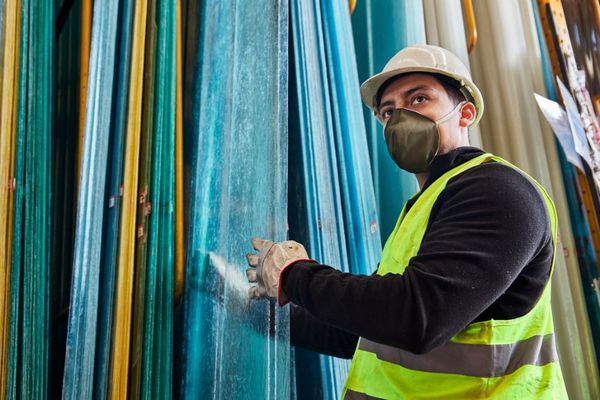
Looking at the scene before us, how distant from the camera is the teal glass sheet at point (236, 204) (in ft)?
4.87

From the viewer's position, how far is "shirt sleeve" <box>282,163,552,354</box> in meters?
1.21

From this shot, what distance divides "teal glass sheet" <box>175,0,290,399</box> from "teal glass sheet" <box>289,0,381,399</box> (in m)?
0.19

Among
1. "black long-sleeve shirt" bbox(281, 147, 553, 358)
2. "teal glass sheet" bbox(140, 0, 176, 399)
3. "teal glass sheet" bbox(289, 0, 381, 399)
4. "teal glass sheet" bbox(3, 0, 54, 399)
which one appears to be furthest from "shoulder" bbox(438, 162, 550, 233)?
"teal glass sheet" bbox(3, 0, 54, 399)

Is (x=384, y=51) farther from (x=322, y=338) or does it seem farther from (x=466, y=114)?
(x=322, y=338)

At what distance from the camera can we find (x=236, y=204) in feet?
5.23

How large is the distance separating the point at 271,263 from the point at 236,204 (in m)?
0.24

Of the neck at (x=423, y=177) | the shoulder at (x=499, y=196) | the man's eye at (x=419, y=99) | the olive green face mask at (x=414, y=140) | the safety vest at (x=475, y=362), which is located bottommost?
the safety vest at (x=475, y=362)

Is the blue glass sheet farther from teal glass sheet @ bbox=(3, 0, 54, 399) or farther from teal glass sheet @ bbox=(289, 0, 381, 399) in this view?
teal glass sheet @ bbox=(289, 0, 381, 399)

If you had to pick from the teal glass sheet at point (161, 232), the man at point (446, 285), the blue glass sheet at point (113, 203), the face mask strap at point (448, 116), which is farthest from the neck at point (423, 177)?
the blue glass sheet at point (113, 203)

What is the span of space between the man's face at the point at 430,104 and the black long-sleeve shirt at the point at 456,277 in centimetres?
29

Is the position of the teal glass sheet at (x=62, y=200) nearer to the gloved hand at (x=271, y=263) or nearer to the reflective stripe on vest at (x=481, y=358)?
the gloved hand at (x=271, y=263)

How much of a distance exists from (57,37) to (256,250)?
3.55 feet

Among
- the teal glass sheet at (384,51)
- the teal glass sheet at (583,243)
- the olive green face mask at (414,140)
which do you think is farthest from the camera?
the teal glass sheet at (583,243)

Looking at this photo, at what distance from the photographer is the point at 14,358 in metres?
1.51
